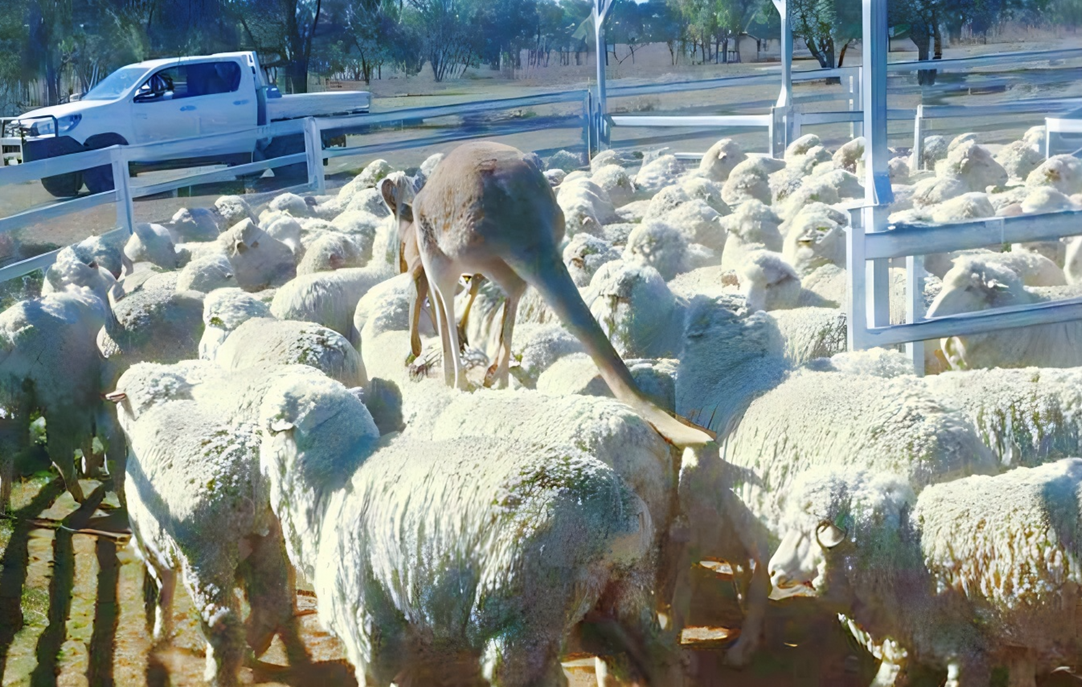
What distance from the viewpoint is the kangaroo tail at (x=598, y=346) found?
11.2ft

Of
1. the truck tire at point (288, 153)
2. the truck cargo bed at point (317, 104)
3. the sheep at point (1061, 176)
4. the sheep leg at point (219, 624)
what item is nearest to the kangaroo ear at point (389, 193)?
the sheep leg at point (219, 624)

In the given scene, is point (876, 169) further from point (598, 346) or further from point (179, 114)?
point (179, 114)

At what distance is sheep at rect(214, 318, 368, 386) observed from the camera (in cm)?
417

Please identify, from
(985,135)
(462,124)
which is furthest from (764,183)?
(462,124)

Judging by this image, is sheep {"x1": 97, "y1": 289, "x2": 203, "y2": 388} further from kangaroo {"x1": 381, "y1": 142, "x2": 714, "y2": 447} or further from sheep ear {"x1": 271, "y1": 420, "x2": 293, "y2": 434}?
sheep ear {"x1": 271, "y1": 420, "x2": 293, "y2": 434}

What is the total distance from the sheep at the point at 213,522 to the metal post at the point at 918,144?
7.44 meters

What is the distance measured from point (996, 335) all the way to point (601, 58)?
24.6 ft

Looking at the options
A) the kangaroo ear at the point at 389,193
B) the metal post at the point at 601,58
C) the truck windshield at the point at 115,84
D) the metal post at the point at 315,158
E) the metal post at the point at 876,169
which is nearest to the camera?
the metal post at the point at 876,169

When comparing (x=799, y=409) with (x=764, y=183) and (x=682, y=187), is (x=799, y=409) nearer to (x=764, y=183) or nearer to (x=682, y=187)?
(x=682, y=187)

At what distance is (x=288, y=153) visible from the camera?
10.3 m

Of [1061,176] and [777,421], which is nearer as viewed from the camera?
[777,421]

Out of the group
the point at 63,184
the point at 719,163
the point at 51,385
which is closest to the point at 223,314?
the point at 51,385

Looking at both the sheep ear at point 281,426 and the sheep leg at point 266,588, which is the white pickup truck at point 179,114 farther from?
the sheep ear at point 281,426

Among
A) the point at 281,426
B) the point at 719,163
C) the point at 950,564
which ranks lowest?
the point at 950,564
